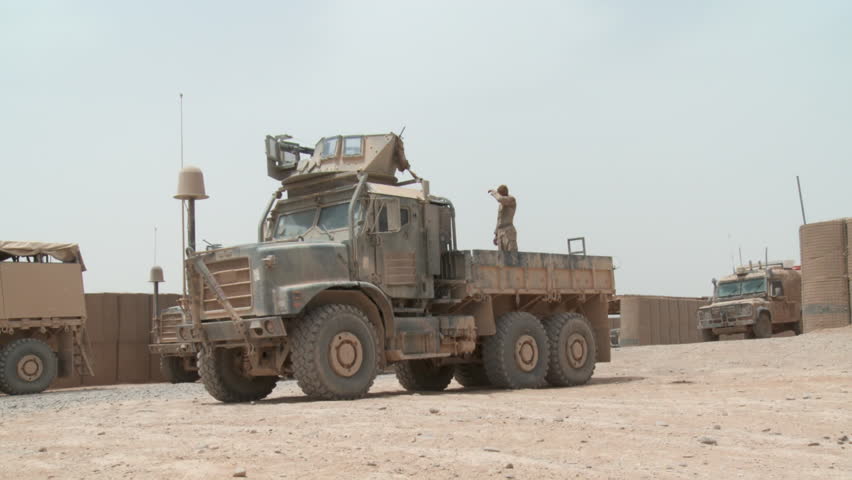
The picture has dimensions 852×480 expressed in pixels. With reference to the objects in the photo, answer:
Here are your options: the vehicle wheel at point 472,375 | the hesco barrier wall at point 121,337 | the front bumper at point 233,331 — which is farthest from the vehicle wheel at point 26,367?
the vehicle wheel at point 472,375

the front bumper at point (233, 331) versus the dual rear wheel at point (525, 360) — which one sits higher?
the front bumper at point (233, 331)

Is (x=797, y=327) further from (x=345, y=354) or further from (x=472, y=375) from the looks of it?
(x=345, y=354)

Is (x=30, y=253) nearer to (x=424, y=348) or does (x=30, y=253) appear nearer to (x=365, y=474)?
(x=424, y=348)

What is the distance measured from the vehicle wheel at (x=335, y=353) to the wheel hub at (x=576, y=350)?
13.9 ft

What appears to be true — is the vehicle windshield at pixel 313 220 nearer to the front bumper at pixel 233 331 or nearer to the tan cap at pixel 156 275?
the front bumper at pixel 233 331

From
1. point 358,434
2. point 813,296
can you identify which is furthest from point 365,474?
point 813,296

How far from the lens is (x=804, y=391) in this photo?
439 inches

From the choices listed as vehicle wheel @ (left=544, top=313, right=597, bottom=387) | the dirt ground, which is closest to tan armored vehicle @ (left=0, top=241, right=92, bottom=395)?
the dirt ground

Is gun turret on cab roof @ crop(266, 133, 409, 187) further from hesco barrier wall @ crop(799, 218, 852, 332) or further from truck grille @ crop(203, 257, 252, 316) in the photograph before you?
hesco barrier wall @ crop(799, 218, 852, 332)

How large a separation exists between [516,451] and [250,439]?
218 cm

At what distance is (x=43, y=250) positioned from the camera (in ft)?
60.0

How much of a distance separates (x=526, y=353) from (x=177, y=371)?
956cm

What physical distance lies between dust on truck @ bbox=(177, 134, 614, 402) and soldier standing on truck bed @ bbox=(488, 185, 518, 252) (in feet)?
1.07

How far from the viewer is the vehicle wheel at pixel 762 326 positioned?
27953mm
